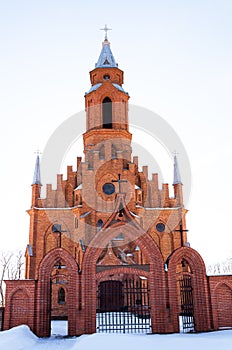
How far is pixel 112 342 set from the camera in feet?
33.9

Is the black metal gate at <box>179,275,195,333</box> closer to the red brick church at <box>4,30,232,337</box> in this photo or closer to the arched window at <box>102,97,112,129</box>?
the red brick church at <box>4,30,232,337</box>

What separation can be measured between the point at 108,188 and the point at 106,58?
13.8 meters

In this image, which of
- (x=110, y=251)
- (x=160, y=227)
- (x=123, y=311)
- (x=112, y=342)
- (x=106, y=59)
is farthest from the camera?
(x=106, y=59)

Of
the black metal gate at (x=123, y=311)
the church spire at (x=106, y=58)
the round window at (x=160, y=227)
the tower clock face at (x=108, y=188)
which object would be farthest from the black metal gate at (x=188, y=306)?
the church spire at (x=106, y=58)

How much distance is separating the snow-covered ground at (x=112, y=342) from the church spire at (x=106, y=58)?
2566cm

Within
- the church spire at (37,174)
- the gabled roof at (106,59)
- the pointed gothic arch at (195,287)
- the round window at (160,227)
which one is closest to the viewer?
the pointed gothic arch at (195,287)

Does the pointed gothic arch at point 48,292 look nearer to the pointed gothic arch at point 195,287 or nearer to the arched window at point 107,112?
the pointed gothic arch at point 195,287

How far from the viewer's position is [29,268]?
85.9 feet

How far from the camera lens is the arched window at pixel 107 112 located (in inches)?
1207

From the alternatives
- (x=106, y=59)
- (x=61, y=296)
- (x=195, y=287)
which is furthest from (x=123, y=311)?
(x=106, y=59)

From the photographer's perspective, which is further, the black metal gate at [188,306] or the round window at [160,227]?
the round window at [160,227]

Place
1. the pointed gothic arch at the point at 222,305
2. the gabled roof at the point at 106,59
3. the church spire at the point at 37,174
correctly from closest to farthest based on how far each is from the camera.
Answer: the pointed gothic arch at the point at 222,305, the church spire at the point at 37,174, the gabled roof at the point at 106,59

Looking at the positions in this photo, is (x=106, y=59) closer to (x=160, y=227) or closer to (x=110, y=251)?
(x=160, y=227)

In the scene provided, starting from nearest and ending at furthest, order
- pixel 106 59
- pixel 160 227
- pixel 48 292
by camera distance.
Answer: pixel 48 292 → pixel 160 227 → pixel 106 59
